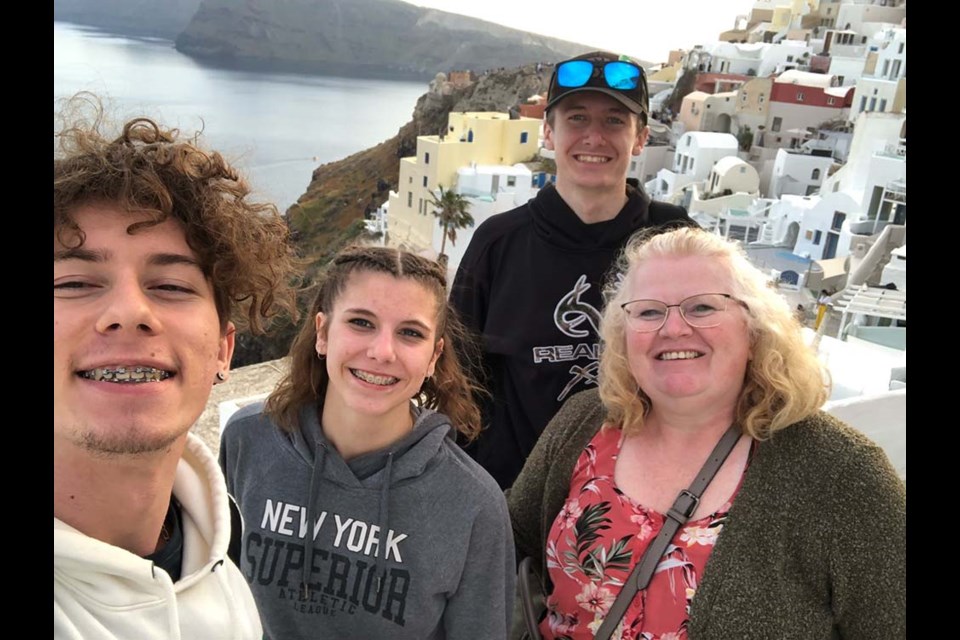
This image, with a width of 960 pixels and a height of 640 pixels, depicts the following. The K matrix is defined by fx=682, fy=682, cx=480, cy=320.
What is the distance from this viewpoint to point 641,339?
84.0 inches

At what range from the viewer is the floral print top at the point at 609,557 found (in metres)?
1.91

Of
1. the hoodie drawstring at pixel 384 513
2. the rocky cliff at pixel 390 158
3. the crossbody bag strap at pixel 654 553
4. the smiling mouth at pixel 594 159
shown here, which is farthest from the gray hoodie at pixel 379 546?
the rocky cliff at pixel 390 158

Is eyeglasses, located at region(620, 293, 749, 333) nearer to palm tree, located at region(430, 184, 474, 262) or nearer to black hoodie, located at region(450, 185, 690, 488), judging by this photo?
black hoodie, located at region(450, 185, 690, 488)

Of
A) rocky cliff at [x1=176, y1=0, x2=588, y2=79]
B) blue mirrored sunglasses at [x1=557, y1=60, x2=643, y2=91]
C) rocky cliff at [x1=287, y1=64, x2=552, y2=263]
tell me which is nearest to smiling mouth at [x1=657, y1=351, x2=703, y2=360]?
blue mirrored sunglasses at [x1=557, y1=60, x2=643, y2=91]

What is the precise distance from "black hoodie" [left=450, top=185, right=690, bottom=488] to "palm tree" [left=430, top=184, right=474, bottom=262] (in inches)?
755

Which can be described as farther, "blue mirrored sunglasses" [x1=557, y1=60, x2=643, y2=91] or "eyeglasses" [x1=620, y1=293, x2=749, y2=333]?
"blue mirrored sunglasses" [x1=557, y1=60, x2=643, y2=91]

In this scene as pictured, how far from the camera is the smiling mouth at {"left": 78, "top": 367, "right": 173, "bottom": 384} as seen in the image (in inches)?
45.8

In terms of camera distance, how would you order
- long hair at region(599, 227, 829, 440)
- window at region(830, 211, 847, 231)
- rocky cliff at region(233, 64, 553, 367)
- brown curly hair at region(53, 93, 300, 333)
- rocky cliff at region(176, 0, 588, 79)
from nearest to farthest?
brown curly hair at region(53, 93, 300, 333)
long hair at region(599, 227, 829, 440)
window at region(830, 211, 847, 231)
rocky cliff at region(233, 64, 553, 367)
rocky cliff at region(176, 0, 588, 79)

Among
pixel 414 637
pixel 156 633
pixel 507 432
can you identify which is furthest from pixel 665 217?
pixel 156 633

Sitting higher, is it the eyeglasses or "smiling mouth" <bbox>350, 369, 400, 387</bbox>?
the eyeglasses

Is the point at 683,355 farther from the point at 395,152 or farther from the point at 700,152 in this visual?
the point at 395,152

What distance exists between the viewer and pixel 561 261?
8.91 feet

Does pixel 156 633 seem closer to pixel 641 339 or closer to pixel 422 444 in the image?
pixel 422 444
